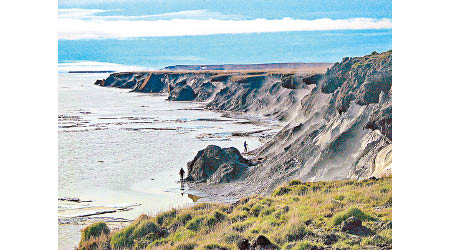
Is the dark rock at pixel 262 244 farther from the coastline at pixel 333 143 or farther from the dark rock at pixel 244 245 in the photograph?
the coastline at pixel 333 143

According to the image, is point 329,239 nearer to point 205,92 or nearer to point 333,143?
point 333,143

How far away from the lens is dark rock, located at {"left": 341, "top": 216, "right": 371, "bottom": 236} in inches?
303

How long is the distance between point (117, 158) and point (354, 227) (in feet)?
20.5

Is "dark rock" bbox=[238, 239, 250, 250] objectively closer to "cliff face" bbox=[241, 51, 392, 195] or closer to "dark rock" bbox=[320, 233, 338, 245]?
"dark rock" bbox=[320, 233, 338, 245]

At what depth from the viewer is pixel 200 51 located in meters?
11.4

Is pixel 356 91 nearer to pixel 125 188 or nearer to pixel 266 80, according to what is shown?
pixel 125 188

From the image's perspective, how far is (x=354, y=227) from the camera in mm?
7730

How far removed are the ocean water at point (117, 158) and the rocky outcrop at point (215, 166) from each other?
27cm

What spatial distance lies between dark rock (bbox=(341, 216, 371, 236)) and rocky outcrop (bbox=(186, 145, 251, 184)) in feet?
15.8

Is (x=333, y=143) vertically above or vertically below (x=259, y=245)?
above

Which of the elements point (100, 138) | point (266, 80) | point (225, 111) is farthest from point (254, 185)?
point (266, 80)

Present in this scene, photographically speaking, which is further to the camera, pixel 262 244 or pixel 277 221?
pixel 277 221

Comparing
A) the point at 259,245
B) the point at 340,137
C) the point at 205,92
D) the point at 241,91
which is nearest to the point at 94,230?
the point at 259,245
